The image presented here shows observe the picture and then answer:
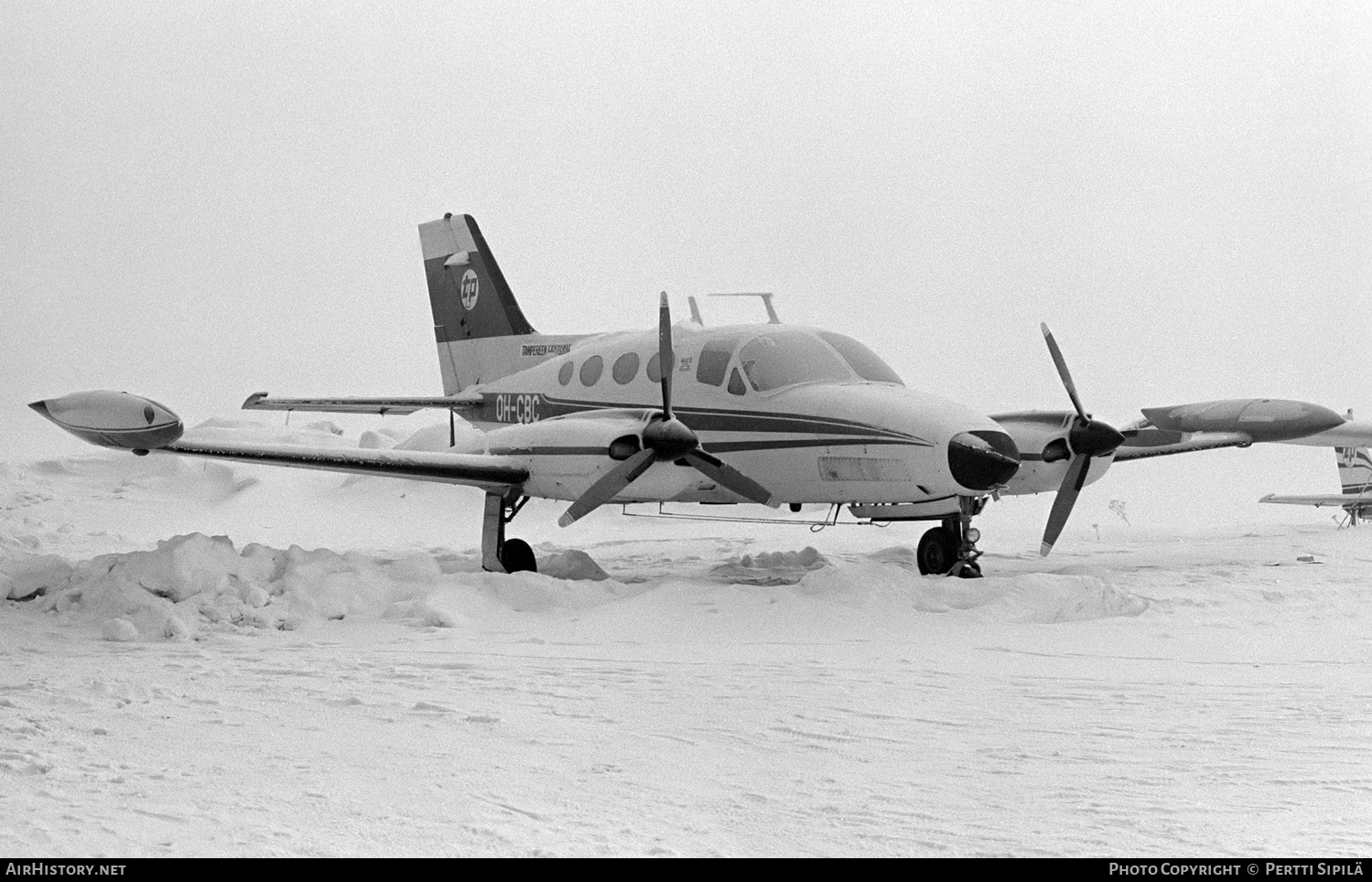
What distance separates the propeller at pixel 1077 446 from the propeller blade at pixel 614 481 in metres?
4.53

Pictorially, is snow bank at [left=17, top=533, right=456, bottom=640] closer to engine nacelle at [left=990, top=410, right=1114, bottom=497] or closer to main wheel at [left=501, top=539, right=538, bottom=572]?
main wheel at [left=501, top=539, right=538, bottom=572]

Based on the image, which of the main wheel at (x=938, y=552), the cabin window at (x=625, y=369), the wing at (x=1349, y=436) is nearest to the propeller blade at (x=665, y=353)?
the cabin window at (x=625, y=369)


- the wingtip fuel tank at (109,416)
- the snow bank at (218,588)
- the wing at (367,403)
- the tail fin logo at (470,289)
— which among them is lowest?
the snow bank at (218,588)

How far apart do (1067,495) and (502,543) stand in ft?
19.3

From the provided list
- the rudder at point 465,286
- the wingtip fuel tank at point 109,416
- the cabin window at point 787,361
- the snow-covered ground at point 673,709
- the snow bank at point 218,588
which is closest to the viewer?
the snow-covered ground at point 673,709

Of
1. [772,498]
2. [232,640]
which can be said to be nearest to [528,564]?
[772,498]

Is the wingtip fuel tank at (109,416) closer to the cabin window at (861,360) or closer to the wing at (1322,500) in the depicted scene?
the cabin window at (861,360)

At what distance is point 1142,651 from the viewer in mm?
8516

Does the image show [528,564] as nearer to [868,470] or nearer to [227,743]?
[868,470]

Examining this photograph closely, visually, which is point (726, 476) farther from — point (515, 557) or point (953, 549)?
point (953, 549)

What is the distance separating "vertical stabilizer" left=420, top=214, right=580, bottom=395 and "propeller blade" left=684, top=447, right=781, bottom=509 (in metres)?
5.26

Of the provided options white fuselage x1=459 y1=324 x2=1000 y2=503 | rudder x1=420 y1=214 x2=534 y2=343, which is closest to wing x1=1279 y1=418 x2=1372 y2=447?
white fuselage x1=459 y1=324 x2=1000 y2=503

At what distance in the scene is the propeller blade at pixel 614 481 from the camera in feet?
38.0

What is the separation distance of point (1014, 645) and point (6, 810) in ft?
20.5
